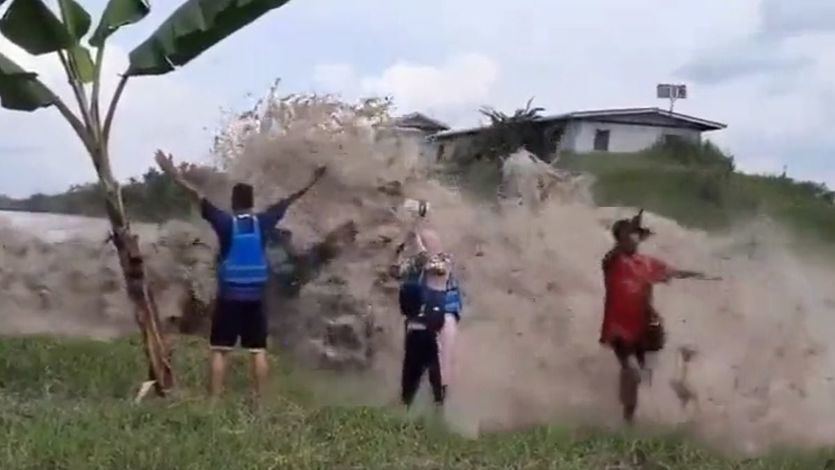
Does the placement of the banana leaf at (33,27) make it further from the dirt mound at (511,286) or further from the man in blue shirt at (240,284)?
the dirt mound at (511,286)

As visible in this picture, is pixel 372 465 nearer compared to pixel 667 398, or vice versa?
pixel 372 465

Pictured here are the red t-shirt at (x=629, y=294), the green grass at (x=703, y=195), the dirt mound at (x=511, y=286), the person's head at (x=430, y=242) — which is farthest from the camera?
the green grass at (x=703, y=195)

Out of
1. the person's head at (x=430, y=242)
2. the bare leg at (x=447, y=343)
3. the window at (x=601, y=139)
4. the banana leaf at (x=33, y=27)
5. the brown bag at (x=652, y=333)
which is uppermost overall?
the window at (x=601, y=139)

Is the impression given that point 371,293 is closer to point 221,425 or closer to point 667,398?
point 667,398

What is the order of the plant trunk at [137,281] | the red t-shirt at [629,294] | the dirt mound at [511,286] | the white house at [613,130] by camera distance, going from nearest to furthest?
the plant trunk at [137,281] < the red t-shirt at [629,294] < the dirt mound at [511,286] < the white house at [613,130]

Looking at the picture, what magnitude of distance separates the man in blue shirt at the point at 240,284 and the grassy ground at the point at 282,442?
69cm

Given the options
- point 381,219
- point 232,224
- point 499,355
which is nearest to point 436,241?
point 232,224

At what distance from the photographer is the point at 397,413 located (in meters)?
9.16

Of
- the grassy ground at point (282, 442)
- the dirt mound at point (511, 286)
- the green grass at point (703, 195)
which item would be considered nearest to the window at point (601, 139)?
the green grass at point (703, 195)

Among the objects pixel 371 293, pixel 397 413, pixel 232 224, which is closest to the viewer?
pixel 397 413

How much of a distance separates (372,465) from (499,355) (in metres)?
5.51

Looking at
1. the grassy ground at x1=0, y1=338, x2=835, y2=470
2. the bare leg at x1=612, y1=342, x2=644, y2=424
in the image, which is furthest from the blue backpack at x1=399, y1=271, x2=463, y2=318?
the grassy ground at x1=0, y1=338, x2=835, y2=470

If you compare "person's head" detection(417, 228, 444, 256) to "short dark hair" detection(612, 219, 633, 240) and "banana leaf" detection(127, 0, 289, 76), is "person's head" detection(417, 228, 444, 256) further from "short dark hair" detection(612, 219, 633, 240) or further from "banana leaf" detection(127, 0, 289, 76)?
"banana leaf" detection(127, 0, 289, 76)

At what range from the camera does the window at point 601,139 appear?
67.5ft
